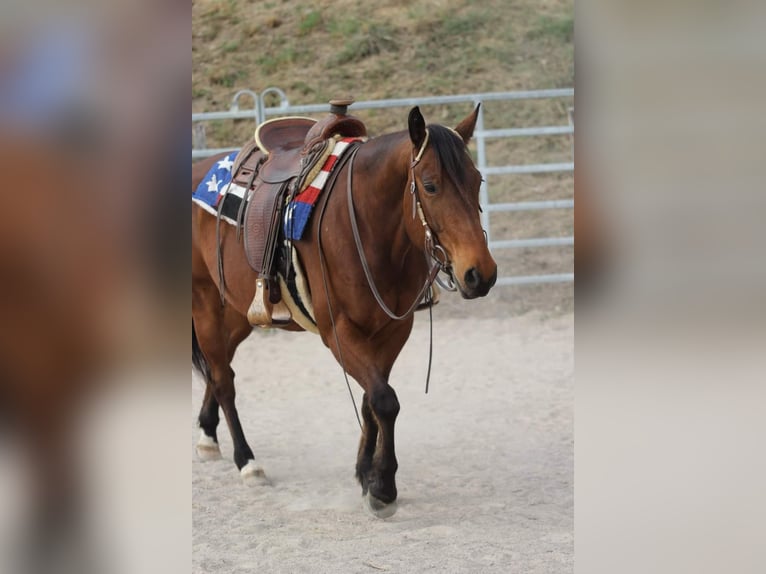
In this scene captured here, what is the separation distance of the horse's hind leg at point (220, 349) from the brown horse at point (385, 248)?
65 cm

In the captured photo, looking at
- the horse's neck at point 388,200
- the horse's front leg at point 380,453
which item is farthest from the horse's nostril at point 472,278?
the horse's front leg at point 380,453

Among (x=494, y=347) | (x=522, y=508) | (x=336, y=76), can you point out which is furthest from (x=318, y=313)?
(x=336, y=76)

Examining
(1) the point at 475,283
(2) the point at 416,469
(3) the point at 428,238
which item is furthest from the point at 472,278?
(2) the point at 416,469

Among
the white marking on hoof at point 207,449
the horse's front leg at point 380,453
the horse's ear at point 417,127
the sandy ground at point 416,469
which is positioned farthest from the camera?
the white marking on hoof at point 207,449

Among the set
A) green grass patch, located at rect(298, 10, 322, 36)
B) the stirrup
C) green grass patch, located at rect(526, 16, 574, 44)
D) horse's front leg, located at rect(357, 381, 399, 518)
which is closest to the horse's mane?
horse's front leg, located at rect(357, 381, 399, 518)

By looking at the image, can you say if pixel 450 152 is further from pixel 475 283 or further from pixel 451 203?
pixel 475 283

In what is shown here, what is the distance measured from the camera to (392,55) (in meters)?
11.2

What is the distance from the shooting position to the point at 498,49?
11219 millimetres

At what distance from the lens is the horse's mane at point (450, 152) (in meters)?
2.73

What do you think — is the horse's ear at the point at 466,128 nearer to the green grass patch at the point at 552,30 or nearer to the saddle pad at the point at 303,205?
the saddle pad at the point at 303,205

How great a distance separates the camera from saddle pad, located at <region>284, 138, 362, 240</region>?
3145 mm
